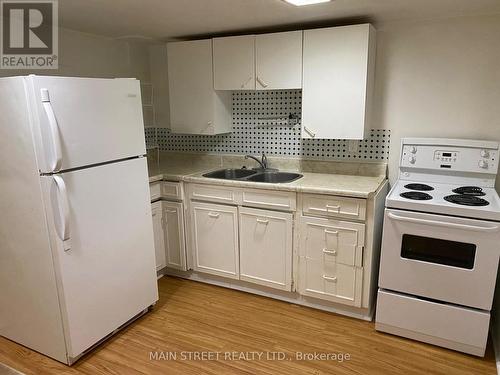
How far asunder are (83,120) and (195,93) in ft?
4.04

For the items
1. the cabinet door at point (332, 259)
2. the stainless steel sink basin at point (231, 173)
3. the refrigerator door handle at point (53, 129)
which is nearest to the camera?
the refrigerator door handle at point (53, 129)

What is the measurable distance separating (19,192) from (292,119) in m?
2.00

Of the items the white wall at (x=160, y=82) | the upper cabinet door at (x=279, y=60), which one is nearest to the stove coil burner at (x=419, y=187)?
the upper cabinet door at (x=279, y=60)

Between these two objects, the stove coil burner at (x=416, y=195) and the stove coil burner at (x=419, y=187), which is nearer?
the stove coil burner at (x=416, y=195)

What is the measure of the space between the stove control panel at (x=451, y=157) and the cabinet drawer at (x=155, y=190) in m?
1.89

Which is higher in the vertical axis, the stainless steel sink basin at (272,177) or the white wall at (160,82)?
the white wall at (160,82)

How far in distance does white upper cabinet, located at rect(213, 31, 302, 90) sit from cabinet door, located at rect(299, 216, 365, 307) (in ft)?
3.44

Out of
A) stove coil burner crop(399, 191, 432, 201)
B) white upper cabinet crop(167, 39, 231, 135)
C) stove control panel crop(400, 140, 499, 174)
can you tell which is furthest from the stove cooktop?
white upper cabinet crop(167, 39, 231, 135)

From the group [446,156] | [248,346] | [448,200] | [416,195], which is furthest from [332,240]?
[446,156]

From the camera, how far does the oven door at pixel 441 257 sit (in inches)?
78.4

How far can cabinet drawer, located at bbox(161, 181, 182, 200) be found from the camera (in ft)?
9.59

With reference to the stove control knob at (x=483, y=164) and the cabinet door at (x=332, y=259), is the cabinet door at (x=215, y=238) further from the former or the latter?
the stove control knob at (x=483, y=164)

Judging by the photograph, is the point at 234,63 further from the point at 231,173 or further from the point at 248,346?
the point at 248,346

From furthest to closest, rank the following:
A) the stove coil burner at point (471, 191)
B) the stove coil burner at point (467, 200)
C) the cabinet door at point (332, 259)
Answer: the cabinet door at point (332, 259) → the stove coil burner at point (471, 191) → the stove coil burner at point (467, 200)
